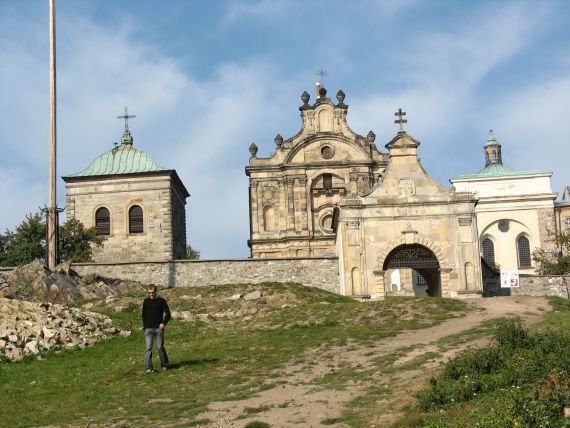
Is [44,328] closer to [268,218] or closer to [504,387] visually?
[504,387]

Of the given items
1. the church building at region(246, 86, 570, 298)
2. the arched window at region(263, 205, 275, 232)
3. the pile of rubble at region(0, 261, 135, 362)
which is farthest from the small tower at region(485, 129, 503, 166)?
the pile of rubble at region(0, 261, 135, 362)

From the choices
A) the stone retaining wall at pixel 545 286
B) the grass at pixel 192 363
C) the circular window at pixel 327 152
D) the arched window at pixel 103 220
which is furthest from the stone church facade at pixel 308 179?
the grass at pixel 192 363

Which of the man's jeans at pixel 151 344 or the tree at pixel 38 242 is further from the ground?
the tree at pixel 38 242

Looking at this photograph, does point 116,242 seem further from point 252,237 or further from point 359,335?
point 359,335

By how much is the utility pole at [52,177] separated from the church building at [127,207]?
2054 centimetres

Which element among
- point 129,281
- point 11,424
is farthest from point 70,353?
point 129,281

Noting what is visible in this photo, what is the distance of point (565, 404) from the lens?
11523 millimetres

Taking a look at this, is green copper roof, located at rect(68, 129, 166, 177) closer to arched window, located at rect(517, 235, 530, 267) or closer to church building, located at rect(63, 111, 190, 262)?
church building, located at rect(63, 111, 190, 262)

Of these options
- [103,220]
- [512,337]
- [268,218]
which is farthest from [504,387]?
[103,220]

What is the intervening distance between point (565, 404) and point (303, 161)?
48348 millimetres

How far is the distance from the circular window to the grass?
2918cm

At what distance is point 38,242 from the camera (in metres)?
50.8

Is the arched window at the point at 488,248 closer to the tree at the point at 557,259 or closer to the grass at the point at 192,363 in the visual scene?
the tree at the point at 557,259

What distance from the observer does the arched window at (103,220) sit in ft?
186
